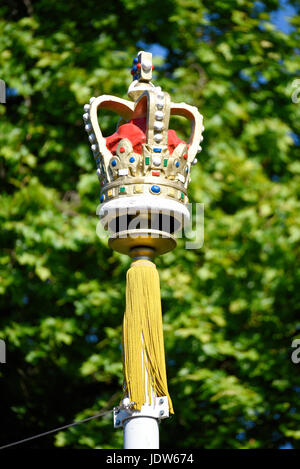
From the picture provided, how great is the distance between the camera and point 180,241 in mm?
6617

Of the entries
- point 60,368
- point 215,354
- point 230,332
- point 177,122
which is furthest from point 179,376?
point 177,122

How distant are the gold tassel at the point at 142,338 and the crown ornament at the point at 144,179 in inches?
5.4

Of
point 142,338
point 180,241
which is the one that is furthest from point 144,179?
point 180,241

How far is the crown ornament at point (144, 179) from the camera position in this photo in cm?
331

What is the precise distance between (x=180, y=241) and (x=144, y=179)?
3.31 m

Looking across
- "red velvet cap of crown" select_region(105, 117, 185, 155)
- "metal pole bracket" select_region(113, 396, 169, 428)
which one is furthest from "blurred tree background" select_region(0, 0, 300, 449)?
"metal pole bracket" select_region(113, 396, 169, 428)

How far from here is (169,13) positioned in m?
7.12

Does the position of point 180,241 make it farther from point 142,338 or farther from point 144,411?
point 144,411

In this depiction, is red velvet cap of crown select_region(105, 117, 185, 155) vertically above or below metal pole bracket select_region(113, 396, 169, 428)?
above

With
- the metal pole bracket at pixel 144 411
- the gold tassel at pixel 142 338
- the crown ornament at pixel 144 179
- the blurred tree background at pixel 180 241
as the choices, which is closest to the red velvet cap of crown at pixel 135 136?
the crown ornament at pixel 144 179

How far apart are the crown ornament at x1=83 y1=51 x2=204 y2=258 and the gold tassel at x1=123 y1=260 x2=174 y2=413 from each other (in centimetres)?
14

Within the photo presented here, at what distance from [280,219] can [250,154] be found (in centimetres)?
101

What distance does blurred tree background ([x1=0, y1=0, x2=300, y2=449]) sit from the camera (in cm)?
636

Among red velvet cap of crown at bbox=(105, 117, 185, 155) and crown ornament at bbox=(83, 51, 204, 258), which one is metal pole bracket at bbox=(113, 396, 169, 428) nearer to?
crown ornament at bbox=(83, 51, 204, 258)
